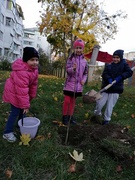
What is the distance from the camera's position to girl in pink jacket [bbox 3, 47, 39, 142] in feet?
8.43

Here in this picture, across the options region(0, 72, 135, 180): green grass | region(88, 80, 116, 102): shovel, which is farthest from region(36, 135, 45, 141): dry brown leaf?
region(88, 80, 116, 102): shovel

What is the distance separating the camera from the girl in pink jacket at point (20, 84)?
101 inches

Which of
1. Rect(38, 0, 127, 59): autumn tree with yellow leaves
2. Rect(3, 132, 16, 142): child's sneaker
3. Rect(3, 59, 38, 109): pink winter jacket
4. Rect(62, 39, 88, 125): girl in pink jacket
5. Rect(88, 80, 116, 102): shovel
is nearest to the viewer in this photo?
Rect(3, 59, 38, 109): pink winter jacket

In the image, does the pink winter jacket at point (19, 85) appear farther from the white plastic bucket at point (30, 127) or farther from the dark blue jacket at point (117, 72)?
the dark blue jacket at point (117, 72)

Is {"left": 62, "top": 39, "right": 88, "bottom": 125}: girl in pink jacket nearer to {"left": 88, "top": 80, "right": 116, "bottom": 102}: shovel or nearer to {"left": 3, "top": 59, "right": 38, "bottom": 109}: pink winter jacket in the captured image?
{"left": 88, "top": 80, "right": 116, "bottom": 102}: shovel

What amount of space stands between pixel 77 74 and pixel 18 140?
4.86 ft

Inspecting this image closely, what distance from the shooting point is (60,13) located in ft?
54.9

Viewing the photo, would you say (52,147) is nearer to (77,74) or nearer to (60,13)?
(77,74)

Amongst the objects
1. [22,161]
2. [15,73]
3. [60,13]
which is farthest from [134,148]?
[60,13]

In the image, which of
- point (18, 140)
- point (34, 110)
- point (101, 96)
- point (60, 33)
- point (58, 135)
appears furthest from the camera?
point (60, 33)

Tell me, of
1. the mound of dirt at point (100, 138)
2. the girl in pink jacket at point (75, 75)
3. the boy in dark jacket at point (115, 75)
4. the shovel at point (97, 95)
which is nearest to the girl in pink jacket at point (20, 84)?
the mound of dirt at point (100, 138)

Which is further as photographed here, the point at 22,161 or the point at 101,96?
the point at 101,96

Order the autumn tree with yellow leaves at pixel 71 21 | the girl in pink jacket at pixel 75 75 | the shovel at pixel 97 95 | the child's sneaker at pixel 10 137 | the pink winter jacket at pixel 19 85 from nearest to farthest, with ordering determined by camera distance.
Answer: the pink winter jacket at pixel 19 85 < the child's sneaker at pixel 10 137 < the girl in pink jacket at pixel 75 75 < the shovel at pixel 97 95 < the autumn tree with yellow leaves at pixel 71 21

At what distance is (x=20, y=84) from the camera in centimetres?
255
